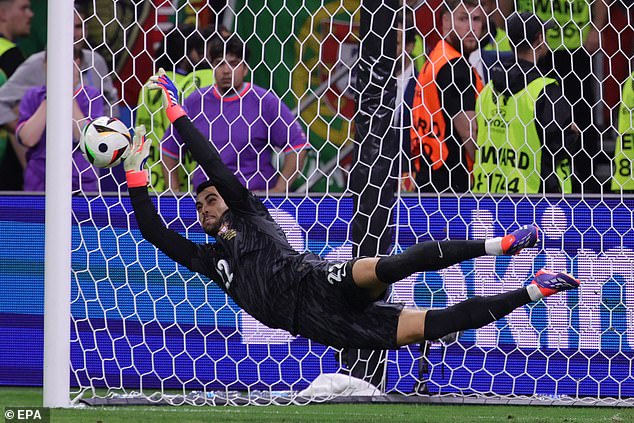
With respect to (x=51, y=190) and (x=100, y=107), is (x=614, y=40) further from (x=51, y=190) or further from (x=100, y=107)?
(x=51, y=190)

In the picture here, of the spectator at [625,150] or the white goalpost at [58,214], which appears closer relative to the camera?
the white goalpost at [58,214]

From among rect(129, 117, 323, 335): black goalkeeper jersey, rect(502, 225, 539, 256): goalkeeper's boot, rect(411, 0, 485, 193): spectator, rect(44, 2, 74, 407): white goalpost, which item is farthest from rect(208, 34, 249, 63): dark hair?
rect(502, 225, 539, 256): goalkeeper's boot

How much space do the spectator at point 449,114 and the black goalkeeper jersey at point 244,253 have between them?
5.99 ft

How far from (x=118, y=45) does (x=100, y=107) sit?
4.72 ft

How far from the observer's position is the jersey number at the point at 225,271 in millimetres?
6473

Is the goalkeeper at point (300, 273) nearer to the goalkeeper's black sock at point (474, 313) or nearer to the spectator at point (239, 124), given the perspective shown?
the goalkeeper's black sock at point (474, 313)

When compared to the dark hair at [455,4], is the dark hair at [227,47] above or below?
below

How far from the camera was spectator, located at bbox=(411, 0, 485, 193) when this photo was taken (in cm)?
803

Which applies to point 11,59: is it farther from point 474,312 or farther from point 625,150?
point 474,312

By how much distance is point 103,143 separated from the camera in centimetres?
646

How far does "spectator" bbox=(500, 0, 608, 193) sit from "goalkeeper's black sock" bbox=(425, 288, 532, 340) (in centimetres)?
222

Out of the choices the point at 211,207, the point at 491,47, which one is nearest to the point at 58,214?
the point at 211,207

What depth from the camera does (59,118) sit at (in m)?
6.81

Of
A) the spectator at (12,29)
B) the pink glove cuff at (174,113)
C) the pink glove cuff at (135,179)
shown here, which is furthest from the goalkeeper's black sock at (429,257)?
the spectator at (12,29)
